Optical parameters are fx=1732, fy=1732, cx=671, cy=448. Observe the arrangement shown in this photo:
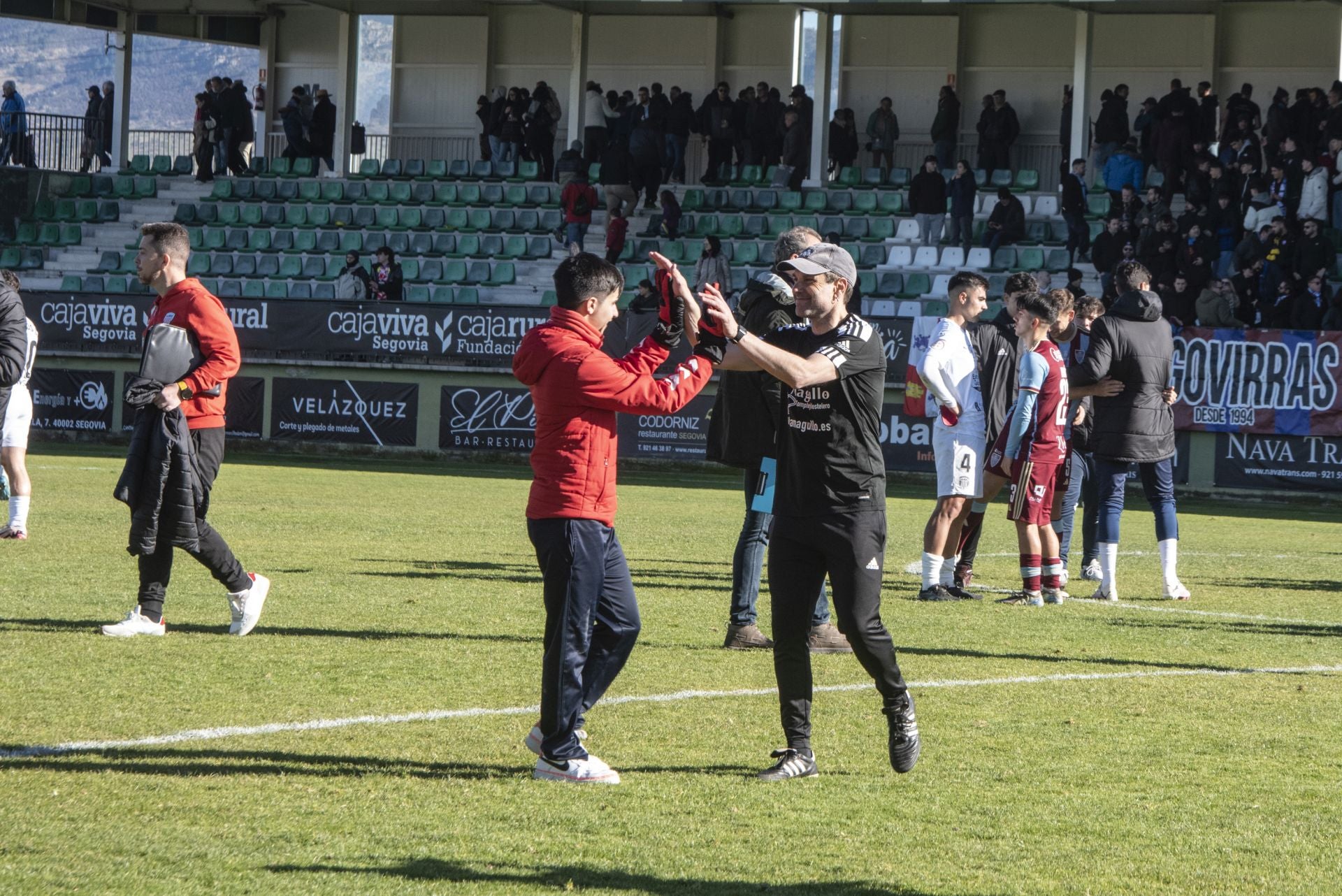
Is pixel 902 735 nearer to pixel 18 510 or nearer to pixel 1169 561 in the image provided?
pixel 1169 561

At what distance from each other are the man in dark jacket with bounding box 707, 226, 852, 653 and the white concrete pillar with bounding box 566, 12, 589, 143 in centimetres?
2729

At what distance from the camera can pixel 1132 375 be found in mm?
11219

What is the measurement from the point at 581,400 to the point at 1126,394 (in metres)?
6.34

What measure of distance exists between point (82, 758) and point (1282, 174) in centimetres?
2245

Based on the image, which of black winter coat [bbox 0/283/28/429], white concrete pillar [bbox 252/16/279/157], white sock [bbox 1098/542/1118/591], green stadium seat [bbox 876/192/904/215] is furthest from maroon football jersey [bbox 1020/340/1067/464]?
white concrete pillar [bbox 252/16/279/157]

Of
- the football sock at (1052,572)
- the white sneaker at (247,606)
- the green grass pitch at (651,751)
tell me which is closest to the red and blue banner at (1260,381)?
the green grass pitch at (651,751)

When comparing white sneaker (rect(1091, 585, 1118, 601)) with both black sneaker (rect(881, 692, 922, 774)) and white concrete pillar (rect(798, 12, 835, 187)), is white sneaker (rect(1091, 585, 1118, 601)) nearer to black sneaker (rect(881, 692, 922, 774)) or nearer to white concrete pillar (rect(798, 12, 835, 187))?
black sneaker (rect(881, 692, 922, 774))

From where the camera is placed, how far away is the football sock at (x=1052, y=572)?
11156mm

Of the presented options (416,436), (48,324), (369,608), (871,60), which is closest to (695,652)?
(369,608)

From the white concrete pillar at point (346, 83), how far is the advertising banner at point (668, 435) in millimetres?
13455

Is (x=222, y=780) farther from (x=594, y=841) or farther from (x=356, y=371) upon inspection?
(x=356, y=371)

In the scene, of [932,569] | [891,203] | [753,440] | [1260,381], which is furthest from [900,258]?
[753,440]

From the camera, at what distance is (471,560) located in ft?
42.1

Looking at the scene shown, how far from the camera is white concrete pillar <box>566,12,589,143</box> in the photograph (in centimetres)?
3538
